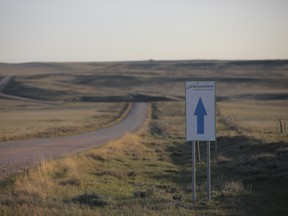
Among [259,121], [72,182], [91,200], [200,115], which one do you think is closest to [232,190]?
[200,115]

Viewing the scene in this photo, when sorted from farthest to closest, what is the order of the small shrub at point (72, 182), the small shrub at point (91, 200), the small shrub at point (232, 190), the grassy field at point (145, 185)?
the small shrub at point (72, 182) → the small shrub at point (232, 190) → the small shrub at point (91, 200) → the grassy field at point (145, 185)

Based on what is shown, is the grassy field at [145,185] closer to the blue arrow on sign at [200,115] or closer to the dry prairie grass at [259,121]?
the blue arrow on sign at [200,115]

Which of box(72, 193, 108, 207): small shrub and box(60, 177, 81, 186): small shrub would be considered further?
box(60, 177, 81, 186): small shrub

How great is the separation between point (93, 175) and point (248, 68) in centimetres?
17784

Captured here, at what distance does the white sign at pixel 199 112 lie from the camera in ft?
36.1

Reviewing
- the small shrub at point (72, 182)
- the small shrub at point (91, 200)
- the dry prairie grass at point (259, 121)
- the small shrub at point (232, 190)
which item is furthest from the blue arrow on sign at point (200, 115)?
the dry prairie grass at point (259, 121)

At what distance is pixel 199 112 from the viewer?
1100 centimetres

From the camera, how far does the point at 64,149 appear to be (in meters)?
23.9

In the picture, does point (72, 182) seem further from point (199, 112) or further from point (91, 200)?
point (199, 112)

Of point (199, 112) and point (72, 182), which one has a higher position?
point (199, 112)

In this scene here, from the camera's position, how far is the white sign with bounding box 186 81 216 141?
36.1 feet

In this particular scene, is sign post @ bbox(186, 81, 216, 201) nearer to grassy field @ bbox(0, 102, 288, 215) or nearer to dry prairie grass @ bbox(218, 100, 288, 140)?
grassy field @ bbox(0, 102, 288, 215)

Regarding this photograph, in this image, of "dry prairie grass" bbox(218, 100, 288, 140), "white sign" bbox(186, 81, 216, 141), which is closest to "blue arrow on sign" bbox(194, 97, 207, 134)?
"white sign" bbox(186, 81, 216, 141)

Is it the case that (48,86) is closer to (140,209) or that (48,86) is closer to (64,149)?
(64,149)
